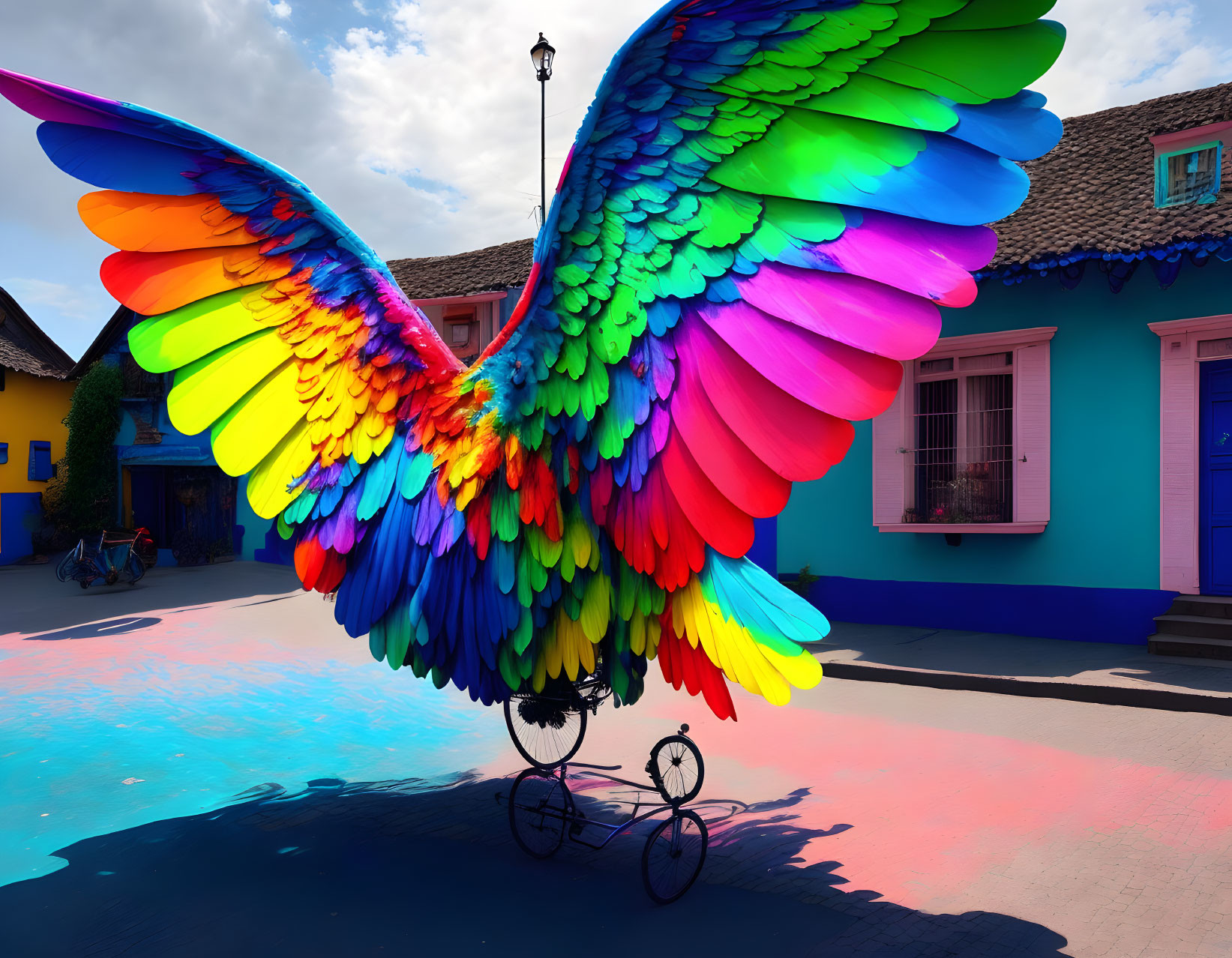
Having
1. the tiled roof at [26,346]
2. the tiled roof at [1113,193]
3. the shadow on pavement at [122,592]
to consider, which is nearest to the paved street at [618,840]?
the tiled roof at [1113,193]

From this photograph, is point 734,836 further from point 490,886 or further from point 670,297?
point 670,297

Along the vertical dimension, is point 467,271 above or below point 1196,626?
above

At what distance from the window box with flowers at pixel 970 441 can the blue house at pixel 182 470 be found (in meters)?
8.76

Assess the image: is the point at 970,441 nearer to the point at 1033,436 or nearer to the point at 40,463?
the point at 1033,436

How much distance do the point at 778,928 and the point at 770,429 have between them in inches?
78.5

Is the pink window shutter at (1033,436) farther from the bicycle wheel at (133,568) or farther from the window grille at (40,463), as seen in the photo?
the window grille at (40,463)

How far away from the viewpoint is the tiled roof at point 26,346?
19.2 metres

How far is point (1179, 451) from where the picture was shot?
26.8 ft

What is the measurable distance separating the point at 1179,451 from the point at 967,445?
1.98 metres

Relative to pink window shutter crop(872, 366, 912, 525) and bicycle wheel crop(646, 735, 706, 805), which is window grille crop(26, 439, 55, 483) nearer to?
pink window shutter crop(872, 366, 912, 525)

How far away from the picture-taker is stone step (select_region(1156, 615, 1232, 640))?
7664 mm

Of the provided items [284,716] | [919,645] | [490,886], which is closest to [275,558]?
[284,716]

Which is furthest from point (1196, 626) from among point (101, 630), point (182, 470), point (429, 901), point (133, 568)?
point (182, 470)

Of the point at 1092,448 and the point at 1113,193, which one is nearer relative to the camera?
the point at 1092,448
